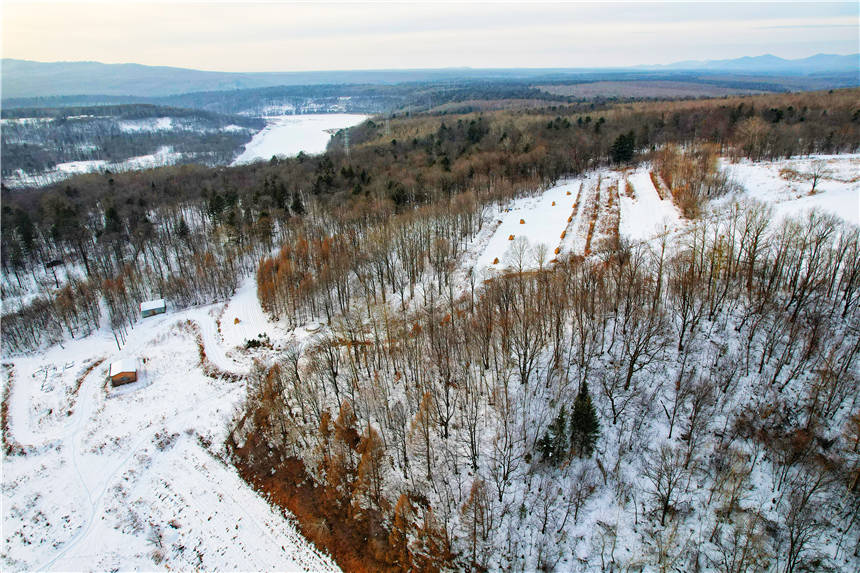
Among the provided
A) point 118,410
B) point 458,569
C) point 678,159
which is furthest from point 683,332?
point 678,159

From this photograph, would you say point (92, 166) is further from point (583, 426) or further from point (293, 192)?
point (583, 426)

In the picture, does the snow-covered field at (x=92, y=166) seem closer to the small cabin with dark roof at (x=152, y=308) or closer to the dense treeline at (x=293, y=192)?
the dense treeline at (x=293, y=192)

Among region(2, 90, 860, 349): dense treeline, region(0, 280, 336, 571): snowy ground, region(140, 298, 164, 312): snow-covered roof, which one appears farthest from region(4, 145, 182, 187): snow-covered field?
region(0, 280, 336, 571): snowy ground

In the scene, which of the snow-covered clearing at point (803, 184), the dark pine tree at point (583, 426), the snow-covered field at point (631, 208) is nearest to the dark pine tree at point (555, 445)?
the dark pine tree at point (583, 426)

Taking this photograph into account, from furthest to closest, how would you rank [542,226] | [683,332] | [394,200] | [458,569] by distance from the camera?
[394,200]
[542,226]
[683,332]
[458,569]

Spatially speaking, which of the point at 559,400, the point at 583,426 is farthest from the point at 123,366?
the point at 583,426

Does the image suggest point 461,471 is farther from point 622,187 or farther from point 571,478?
point 622,187

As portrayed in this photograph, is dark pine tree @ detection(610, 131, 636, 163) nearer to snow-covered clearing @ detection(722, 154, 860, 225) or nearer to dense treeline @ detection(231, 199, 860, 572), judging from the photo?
snow-covered clearing @ detection(722, 154, 860, 225)
